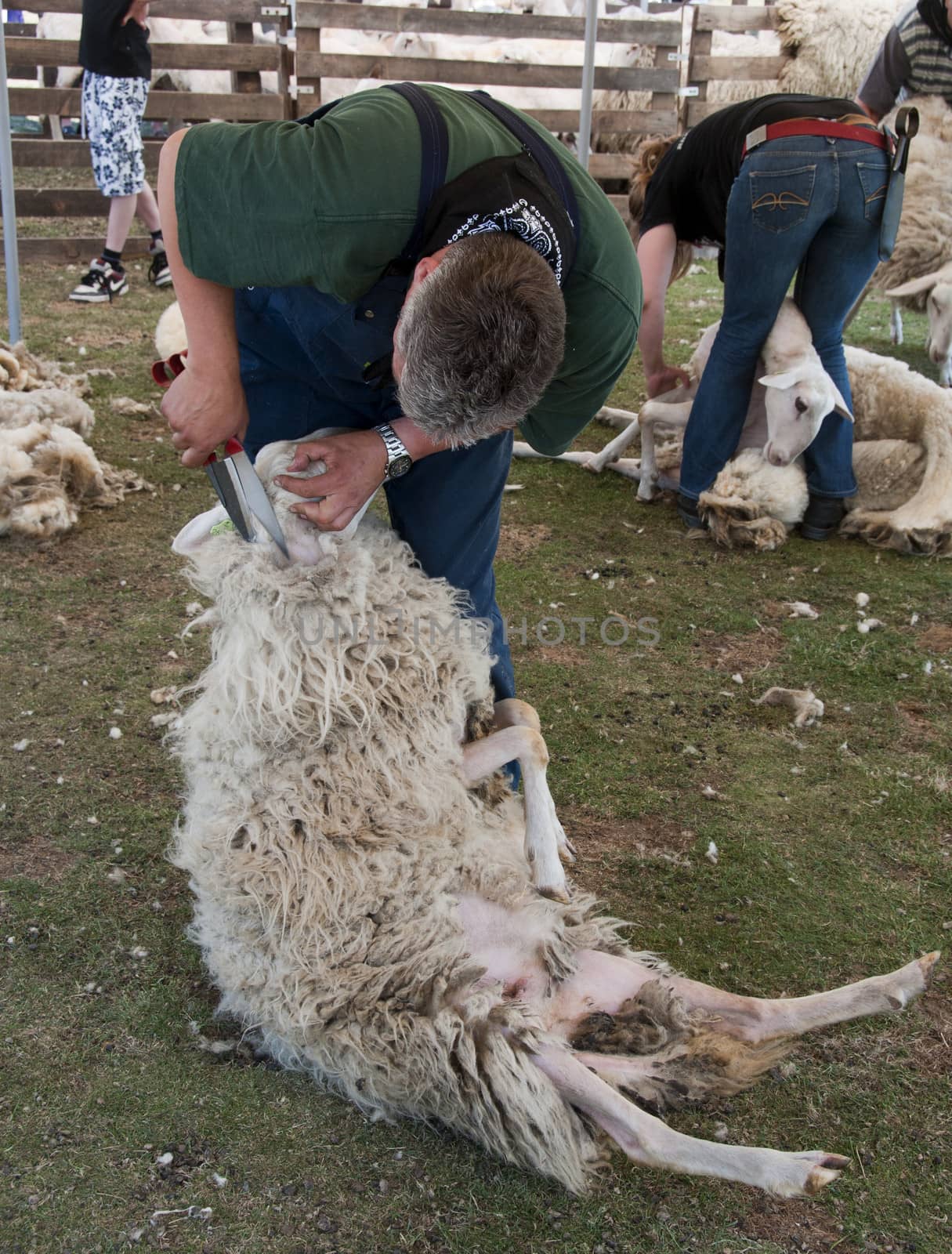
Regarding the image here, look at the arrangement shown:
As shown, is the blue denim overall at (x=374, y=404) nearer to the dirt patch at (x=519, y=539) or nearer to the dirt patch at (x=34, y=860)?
the dirt patch at (x=34, y=860)

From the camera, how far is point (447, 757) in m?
2.08

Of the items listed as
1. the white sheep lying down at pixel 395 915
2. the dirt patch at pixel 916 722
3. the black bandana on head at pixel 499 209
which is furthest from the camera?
the dirt patch at pixel 916 722

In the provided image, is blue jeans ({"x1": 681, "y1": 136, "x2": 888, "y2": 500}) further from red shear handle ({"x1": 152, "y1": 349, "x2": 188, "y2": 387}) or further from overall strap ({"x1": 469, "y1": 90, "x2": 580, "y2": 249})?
red shear handle ({"x1": 152, "y1": 349, "x2": 188, "y2": 387})

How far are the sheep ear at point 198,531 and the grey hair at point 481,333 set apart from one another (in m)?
0.64

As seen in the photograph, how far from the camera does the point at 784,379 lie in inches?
156

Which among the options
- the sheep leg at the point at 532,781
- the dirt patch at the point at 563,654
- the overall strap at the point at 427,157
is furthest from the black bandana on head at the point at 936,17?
the sheep leg at the point at 532,781

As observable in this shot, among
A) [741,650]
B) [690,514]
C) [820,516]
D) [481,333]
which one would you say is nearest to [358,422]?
[481,333]

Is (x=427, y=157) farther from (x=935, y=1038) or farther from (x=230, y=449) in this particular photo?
(x=935, y=1038)

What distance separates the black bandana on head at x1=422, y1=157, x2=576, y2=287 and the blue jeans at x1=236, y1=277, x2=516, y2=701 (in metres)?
0.38

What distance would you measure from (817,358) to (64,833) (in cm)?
316

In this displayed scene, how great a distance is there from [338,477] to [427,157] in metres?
0.56

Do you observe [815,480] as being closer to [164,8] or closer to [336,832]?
[336,832]

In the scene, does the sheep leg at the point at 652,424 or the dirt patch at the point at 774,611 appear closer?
the dirt patch at the point at 774,611

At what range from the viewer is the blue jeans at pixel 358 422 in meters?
2.03
